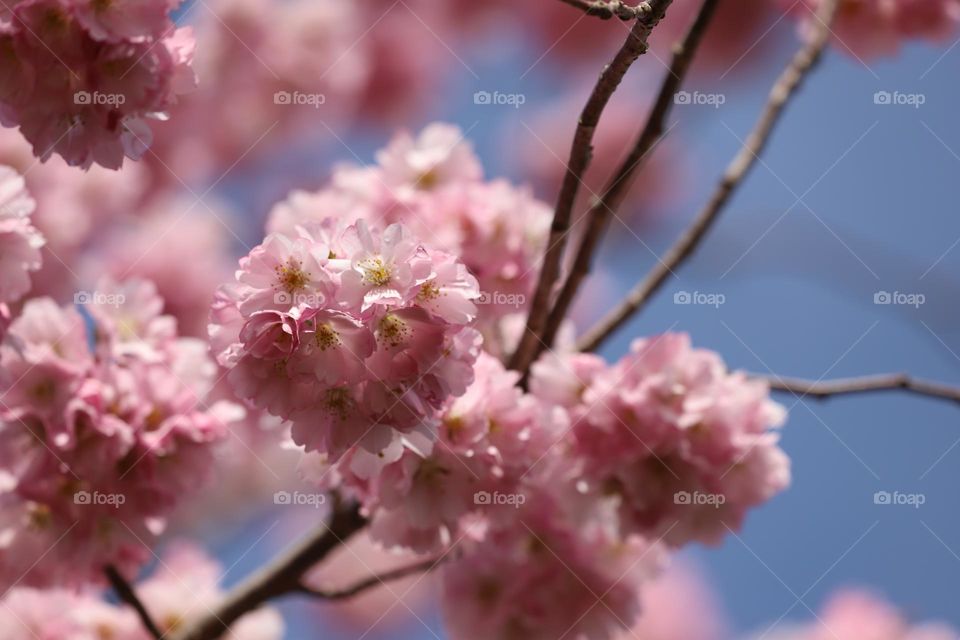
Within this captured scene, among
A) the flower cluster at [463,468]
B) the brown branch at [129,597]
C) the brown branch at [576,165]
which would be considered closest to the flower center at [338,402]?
the flower cluster at [463,468]

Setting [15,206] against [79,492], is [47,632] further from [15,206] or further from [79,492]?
[15,206]

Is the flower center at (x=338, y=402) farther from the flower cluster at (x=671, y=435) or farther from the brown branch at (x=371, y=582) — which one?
the brown branch at (x=371, y=582)

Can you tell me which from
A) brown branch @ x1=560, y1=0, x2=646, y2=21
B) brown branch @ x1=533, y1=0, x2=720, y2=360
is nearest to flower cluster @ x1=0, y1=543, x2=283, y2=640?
brown branch @ x1=533, y1=0, x2=720, y2=360

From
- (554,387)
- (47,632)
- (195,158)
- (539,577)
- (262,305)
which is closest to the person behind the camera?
(262,305)

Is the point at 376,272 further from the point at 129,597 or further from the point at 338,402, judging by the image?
the point at 129,597

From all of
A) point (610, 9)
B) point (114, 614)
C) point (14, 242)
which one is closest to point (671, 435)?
point (610, 9)

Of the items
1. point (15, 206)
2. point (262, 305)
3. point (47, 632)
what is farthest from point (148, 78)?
point (47, 632)

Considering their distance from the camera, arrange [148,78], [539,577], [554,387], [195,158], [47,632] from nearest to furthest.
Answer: [148,78], [554,387], [539,577], [47,632], [195,158]
